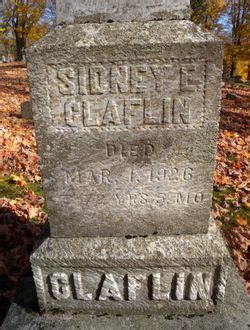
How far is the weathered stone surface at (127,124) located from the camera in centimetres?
179

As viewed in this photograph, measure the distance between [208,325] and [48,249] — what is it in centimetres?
124

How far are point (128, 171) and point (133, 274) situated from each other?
743 mm

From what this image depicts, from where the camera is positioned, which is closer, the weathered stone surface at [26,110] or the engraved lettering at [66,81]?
the engraved lettering at [66,81]

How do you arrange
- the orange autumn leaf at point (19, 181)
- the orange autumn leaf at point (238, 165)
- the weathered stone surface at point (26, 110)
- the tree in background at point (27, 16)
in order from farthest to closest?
the tree in background at point (27, 16), the weathered stone surface at point (26, 110), the orange autumn leaf at point (238, 165), the orange autumn leaf at point (19, 181)

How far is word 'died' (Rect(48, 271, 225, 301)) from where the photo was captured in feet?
7.44

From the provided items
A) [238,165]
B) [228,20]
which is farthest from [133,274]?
[228,20]

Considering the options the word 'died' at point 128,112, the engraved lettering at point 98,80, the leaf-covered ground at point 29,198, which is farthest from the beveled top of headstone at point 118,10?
the leaf-covered ground at point 29,198

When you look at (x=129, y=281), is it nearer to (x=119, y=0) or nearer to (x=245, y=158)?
(x=119, y=0)

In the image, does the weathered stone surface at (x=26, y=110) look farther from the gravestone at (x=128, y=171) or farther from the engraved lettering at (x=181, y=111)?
the engraved lettering at (x=181, y=111)

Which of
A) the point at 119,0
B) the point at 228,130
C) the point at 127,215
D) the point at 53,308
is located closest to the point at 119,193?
the point at 127,215

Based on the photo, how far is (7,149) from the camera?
5664 millimetres

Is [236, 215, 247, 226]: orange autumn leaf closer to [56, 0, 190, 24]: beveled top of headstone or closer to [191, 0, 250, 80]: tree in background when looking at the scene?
[56, 0, 190, 24]: beveled top of headstone

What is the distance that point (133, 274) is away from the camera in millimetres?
2266

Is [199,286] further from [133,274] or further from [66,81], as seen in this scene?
[66,81]
